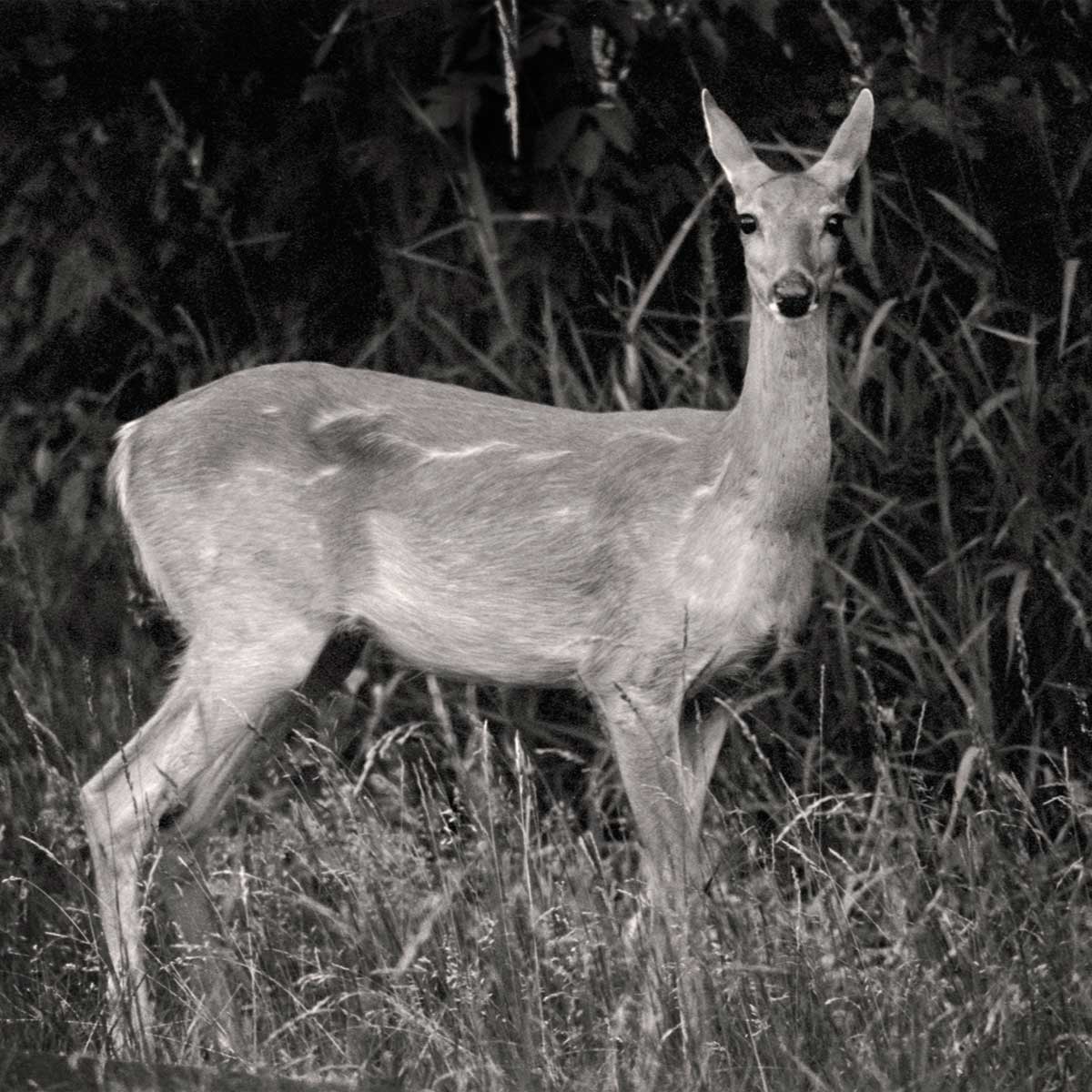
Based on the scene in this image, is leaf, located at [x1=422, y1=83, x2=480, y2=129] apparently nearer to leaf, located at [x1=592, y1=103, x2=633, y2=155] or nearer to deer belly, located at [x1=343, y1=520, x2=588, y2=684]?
leaf, located at [x1=592, y1=103, x2=633, y2=155]

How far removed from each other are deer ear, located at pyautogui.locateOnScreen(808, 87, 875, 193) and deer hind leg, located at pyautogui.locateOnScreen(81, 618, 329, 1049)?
155 cm

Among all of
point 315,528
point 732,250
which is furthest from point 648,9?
point 315,528

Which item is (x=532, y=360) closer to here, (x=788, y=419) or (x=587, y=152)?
(x=587, y=152)

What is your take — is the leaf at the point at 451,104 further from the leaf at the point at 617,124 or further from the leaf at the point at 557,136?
the leaf at the point at 617,124

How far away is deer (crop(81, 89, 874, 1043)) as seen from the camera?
16.8ft

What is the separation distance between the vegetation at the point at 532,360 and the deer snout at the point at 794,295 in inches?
31.4

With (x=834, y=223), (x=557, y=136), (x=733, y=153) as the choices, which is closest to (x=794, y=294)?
(x=834, y=223)

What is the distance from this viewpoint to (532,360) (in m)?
6.39

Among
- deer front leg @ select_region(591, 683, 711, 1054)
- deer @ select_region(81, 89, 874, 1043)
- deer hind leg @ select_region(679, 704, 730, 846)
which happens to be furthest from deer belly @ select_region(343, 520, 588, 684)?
deer hind leg @ select_region(679, 704, 730, 846)

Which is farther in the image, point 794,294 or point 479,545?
point 479,545

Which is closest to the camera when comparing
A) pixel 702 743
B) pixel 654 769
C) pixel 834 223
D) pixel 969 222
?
pixel 834 223

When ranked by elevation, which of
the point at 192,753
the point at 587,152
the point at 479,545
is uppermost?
the point at 587,152

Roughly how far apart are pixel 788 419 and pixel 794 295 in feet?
1.19

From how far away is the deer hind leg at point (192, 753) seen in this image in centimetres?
538
